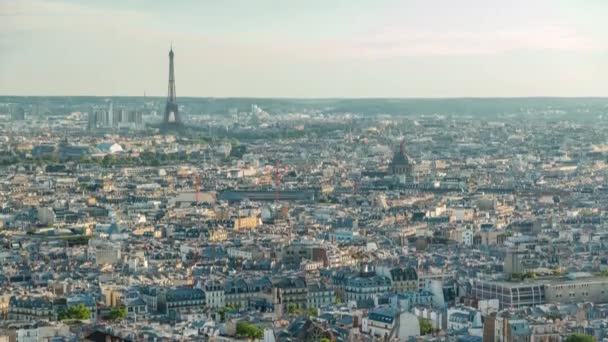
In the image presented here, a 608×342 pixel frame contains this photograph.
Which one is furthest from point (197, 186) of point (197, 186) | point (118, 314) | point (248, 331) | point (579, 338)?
point (579, 338)

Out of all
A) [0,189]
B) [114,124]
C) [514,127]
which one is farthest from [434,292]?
[114,124]

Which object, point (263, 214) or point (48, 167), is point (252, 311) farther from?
point (48, 167)

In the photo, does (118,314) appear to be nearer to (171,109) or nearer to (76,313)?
(76,313)

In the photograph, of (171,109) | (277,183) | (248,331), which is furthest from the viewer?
(171,109)

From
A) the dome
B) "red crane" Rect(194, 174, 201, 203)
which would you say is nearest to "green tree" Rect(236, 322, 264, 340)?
"red crane" Rect(194, 174, 201, 203)

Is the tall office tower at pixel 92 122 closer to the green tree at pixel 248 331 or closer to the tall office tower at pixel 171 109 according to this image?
the tall office tower at pixel 171 109
